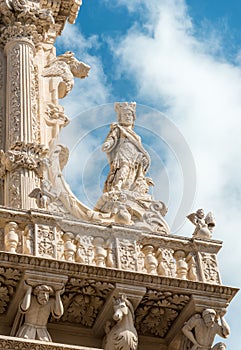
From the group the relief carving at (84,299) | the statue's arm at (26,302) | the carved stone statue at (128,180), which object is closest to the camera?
the statue's arm at (26,302)

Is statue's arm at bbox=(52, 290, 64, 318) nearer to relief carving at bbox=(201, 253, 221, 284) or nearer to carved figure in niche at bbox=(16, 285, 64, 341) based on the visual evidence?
carved figure in niche at bbox=(16, 285, 64, 341)

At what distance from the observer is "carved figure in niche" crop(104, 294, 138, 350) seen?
14.6 m

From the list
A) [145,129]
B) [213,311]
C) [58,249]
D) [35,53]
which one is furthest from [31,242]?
[35,53]

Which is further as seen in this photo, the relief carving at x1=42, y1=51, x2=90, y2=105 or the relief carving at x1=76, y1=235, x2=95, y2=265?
the relief carving at x1=42, y1=51, x2=90, y2=105

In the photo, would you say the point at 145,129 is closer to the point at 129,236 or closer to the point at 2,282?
the point at 129,236

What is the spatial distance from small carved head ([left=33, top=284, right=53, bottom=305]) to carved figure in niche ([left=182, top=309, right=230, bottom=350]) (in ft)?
6.12

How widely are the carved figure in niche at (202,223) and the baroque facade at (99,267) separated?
2 centimetres

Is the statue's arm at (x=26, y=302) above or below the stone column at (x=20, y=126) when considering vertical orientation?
below

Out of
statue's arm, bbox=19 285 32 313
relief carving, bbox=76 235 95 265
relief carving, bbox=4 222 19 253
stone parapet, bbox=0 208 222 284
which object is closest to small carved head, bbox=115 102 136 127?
stone parapet, bbox=0 208 222 284

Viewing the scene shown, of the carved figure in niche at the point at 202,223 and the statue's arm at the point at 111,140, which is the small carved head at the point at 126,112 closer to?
the statue's arm at the point at 111,140

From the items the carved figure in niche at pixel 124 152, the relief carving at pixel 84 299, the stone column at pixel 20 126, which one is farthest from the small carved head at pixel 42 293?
the carved figure in niche at pixel 124 152

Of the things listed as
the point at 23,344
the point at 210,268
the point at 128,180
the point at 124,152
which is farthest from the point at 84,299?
the point at 124,152

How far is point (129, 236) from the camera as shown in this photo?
15.6 m

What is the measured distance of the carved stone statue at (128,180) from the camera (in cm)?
1686
